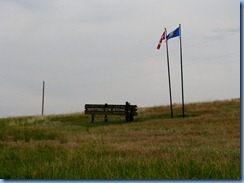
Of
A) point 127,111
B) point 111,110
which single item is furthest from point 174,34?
point 111,110

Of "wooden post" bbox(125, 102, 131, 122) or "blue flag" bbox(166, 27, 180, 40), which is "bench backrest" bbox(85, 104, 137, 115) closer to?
"wooden post" bbox(125, 102, 131, 122)

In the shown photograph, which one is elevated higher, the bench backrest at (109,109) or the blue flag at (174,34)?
the blue flag at (174,34)

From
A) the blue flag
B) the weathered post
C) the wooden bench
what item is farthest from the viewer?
the blue flag

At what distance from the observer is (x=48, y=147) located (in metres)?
11.5

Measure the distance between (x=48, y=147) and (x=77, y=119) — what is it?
2851cm

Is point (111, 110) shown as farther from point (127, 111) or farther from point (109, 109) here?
point (127, 111)

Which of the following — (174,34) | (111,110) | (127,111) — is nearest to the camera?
(127,111)

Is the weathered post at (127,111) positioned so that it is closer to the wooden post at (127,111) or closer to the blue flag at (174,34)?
the wooden post at (127,111)

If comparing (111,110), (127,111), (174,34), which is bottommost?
(127,111)

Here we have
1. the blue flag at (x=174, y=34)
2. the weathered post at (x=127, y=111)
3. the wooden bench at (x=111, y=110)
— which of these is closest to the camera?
the weathered post at (x=127, y=111)

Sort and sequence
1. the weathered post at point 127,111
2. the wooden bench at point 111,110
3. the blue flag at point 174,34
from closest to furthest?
the weathered post at point 127,111, the wooden bench at point 111,110, the blue flag at point 174,34

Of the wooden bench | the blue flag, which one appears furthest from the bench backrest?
the blue flag

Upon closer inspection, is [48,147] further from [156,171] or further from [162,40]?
[162,40]

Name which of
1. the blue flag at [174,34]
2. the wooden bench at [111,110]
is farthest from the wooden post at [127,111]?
the blue flag at [174,34]
